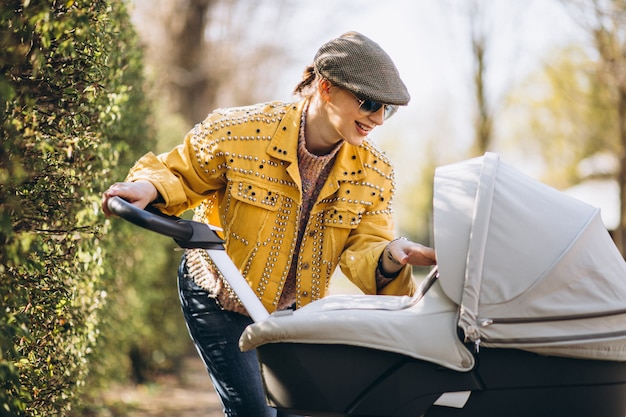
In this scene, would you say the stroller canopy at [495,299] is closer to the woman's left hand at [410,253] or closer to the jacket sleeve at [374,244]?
the woman's left hand at [410,253]

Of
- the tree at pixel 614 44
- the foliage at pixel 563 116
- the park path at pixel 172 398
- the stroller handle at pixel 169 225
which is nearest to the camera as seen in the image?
the stroller handle at pixel 169 225

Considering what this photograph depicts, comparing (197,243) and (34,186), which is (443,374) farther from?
(34,186)

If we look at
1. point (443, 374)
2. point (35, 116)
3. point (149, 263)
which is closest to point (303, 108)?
point (35, 116)

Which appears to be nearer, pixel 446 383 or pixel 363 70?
pixel 446 383

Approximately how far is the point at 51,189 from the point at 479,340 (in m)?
1.51

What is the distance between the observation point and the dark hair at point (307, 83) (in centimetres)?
315

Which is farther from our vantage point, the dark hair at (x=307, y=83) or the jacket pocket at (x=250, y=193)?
the dark hair at (x=307, y=83)

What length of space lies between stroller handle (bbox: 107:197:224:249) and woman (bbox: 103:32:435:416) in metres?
0.21

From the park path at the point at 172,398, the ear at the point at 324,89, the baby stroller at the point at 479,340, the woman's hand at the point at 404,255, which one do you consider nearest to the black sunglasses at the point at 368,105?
the ear at the point at 324,89

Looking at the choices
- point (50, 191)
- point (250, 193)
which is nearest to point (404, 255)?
point (250, 193)

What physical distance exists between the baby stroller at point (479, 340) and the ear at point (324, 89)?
2.82 ft

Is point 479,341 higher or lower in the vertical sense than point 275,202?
lower

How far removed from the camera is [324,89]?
2.91m

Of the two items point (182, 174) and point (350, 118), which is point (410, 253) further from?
point (182, 174)
